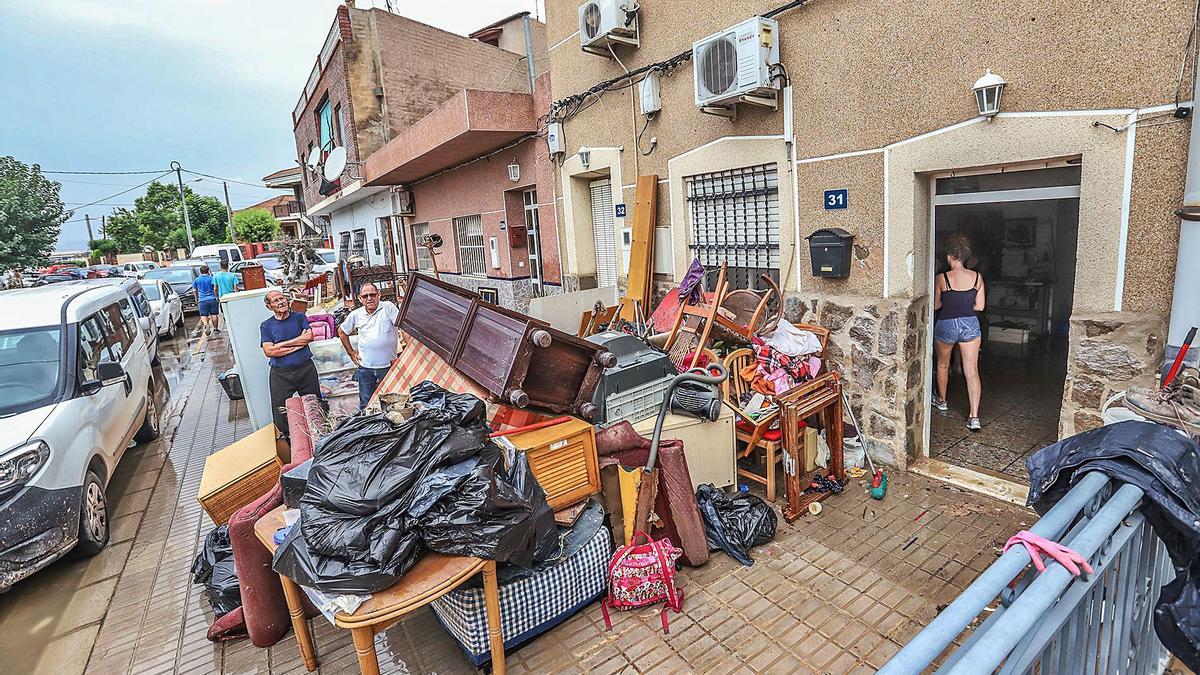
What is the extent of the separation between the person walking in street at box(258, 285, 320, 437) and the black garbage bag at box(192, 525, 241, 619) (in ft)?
4.93

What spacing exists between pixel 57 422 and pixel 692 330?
17.6 feet

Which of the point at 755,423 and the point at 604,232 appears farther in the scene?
the point at 604,232

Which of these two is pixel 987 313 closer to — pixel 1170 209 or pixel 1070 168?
pixel 1070 168

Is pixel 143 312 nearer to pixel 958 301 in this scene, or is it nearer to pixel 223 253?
pixel 958 301

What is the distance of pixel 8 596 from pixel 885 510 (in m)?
6.62

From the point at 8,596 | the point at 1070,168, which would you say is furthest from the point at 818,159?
the point at 8,596

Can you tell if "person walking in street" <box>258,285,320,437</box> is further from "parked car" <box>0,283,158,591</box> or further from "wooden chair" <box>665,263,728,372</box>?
"wooden chair" <box>665,263,728,372</box>

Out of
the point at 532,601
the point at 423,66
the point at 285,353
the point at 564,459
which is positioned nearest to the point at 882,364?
the point at 564,459

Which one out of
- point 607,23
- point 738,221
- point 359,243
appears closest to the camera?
point 738,221

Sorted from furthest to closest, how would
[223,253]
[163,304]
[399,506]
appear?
[223,253] → [163,304] → [399,506]

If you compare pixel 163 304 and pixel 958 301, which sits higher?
pixel 958 301

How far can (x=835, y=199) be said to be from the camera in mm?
5141

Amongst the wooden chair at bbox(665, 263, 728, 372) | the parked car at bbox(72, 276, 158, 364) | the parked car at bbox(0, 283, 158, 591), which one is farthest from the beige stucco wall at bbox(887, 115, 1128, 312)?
the parked car at bbox(72, 276, 158, 364)

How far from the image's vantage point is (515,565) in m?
3.07
